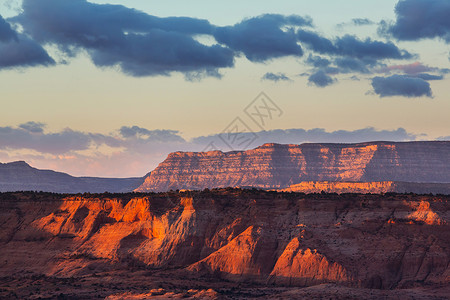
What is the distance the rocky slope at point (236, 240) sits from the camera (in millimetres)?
75688

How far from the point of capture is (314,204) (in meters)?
86.1

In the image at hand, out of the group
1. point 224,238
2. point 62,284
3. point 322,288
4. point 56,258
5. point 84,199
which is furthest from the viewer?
point 84,199

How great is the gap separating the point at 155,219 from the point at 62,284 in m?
13.9

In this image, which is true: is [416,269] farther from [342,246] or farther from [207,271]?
[207,271]

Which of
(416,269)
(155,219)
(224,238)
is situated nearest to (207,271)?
(224,238)

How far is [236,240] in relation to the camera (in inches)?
3228

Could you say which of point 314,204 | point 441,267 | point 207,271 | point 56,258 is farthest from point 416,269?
point 56,258

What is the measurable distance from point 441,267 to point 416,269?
7.30 feet

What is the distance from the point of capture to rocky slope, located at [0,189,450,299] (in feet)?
248

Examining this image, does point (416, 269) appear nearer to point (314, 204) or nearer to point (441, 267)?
point (441, 267)

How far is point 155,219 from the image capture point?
295ft

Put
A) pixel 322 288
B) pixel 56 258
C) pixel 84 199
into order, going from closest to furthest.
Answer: pixel 322 288 < pixel 56 258 < pixel 84 199

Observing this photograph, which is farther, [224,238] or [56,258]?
[56,258]

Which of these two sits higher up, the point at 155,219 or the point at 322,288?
the point at 155,219
